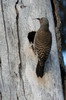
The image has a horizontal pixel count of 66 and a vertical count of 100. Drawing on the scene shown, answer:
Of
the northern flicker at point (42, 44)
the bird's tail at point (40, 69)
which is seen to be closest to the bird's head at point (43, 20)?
→ the northern flicker at point (42, 44)

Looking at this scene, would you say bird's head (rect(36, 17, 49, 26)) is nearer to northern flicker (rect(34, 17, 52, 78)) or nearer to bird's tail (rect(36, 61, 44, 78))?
northern flicker (rect(34, 17, 52, 78))

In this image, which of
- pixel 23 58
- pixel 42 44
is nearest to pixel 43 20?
pixel 42 44

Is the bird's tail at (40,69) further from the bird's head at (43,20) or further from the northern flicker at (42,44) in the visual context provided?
the bird's head at (43,20)

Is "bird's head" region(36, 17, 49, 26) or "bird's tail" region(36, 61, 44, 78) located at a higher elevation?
"bird's head" region(36, 17, 49, 26)

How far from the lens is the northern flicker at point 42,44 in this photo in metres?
4.32

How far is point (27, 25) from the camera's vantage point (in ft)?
14.9

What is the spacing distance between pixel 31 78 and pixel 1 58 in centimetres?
33

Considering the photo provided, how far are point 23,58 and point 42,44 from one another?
0.22 metres

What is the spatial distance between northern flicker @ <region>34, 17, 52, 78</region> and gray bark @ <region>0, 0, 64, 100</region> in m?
0.08

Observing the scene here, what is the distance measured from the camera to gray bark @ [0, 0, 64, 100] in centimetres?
433

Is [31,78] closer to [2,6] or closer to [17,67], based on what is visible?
[17,67]

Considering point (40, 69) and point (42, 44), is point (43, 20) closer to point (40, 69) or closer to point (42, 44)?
point (42, 44)

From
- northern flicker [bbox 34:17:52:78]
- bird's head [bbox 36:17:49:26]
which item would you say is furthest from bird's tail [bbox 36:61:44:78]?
bird's head [bbox 36:17:49:26]

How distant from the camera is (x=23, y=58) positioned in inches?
174
